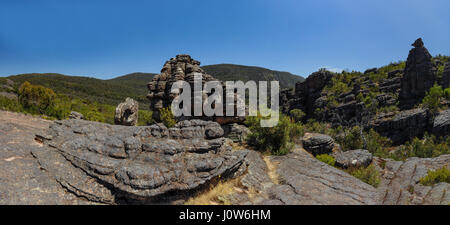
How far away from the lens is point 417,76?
41969 mm

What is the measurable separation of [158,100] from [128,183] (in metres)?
15.2

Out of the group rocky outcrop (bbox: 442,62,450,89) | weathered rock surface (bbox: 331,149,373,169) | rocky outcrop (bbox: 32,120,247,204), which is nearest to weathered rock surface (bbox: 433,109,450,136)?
rocky outcrop (bbox: 442,62,450,89)

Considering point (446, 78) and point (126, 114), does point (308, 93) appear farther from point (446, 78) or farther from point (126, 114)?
point (126, 114)

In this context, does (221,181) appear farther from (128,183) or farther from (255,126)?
(255,126)

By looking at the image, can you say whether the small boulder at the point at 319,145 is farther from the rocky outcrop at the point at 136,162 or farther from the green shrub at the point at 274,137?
the rocky outcrop at the point at 136,162

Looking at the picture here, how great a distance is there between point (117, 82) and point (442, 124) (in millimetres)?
144476

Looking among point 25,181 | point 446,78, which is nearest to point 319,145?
point 25,181

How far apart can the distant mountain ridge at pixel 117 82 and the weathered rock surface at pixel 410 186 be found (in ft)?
241

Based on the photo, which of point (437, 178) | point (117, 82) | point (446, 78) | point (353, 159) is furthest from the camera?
point (117, 82)

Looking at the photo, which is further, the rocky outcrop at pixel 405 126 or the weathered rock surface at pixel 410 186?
the rocky outcrop at pixel 405 126

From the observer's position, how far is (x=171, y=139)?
8.19 metres

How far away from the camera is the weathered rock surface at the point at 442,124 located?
2941 centimetres

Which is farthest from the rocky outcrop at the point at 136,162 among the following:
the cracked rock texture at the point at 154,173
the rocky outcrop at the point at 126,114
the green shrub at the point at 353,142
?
the green shrub at the point at 353,142
